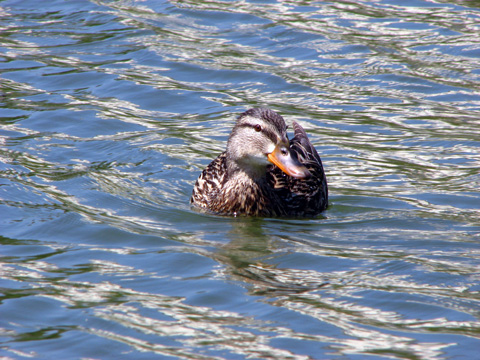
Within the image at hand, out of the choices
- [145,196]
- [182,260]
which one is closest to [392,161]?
[145,196]

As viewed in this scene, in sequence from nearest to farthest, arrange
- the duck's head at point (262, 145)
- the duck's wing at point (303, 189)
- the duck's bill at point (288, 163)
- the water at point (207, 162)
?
the water at point (207, 162), the duck's bill at point (288, 163), the duck's head at point (262, 145), the duck's wing at point (303, 189)

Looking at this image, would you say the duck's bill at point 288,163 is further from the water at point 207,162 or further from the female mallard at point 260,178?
the water at point 207,162

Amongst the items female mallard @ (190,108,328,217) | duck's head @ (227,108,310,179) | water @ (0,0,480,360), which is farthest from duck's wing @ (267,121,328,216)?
duck's head @ (227,108,310,179)

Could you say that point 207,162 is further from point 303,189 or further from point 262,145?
point 262,145

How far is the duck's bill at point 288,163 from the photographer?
25.8ft

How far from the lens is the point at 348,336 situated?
5.72 meters

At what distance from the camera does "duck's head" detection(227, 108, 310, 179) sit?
7980mm

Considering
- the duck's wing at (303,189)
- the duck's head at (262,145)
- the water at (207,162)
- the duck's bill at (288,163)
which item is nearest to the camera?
the water at (207,162)

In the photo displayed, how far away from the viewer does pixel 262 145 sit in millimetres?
8117

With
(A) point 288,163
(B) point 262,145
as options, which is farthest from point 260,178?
(A) point 288,163

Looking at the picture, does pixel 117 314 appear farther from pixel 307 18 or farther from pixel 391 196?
pixel 307 18

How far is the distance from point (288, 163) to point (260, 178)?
57cm

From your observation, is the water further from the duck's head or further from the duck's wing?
the duck's head

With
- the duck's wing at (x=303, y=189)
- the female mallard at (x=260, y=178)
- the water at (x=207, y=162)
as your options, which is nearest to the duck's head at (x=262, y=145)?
the female mallard at (x=260, y=178)
